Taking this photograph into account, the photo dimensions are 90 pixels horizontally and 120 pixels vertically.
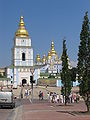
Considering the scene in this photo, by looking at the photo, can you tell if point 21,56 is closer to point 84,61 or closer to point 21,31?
point 21,31

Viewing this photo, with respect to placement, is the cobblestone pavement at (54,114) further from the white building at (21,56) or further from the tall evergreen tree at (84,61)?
the white building at (21,56)

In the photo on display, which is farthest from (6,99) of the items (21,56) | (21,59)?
(21,59)

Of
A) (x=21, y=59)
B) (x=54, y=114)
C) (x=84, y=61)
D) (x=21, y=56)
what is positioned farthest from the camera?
(x=21, y=59)

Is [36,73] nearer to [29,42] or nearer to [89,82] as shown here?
[29,42]

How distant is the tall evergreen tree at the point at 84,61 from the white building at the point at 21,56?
64761 millimetres

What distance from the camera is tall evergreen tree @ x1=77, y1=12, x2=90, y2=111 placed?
2025 centimetres

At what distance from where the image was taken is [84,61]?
20.5 m

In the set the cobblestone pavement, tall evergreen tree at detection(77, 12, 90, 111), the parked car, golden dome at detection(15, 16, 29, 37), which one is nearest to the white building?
golden dome at detection(15, 16, 29, 37)

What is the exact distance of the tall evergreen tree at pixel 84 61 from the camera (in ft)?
66.4

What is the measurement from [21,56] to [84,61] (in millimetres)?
66062

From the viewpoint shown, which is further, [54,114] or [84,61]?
[84,61]

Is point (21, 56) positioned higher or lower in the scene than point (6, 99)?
higher

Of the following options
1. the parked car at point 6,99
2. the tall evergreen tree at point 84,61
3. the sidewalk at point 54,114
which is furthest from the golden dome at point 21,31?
the tall evergreen tree at point 84,61

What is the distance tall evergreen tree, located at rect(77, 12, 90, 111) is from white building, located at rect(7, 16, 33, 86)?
64.8m
